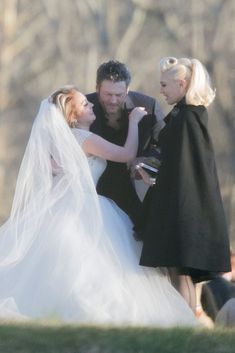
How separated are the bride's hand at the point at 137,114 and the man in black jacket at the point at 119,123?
62mm

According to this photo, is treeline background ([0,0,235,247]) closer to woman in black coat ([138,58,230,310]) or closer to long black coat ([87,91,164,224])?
long black coat ([87,91,164,224])

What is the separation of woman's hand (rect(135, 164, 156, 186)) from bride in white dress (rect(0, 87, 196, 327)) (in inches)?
5.2

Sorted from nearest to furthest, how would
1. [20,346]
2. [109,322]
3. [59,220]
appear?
[20,346], [109,322], [59,220]

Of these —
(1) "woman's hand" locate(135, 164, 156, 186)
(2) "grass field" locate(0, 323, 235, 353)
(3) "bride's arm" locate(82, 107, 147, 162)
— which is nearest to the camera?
(2) "grass field" locate(0, 323, 235, 353)

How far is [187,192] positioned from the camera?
336 inches

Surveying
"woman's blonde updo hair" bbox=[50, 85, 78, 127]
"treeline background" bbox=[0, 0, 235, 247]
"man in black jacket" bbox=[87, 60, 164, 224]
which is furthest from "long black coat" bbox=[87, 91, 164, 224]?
"treeline background" bbox=[0, 0, 235, 247]

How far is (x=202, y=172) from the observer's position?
8562 mm

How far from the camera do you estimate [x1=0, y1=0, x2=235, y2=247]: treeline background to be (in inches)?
1076

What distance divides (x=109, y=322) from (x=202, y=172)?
120 cm

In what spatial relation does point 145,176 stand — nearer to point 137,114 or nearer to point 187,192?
point 187,192

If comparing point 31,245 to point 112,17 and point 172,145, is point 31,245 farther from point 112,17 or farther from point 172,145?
point 112,17

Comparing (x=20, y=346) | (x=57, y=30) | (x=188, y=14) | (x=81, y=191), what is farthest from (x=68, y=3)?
(x=20, y=346)

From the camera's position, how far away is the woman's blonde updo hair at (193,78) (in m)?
8.55

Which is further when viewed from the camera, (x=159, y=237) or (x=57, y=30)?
(x=57, y=30)
